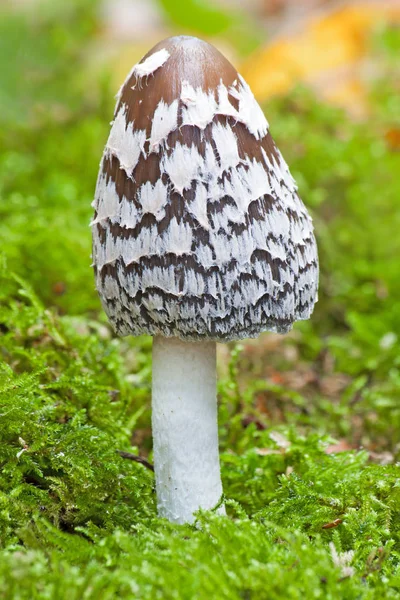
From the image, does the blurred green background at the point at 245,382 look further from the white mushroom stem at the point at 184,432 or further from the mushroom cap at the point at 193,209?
the mushroom cap at the point at 193,209

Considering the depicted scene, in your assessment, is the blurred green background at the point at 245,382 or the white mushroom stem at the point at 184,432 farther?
the white mushroom stem at the point at 184,432

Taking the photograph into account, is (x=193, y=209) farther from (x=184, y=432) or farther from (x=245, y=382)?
(x=245, y=382)

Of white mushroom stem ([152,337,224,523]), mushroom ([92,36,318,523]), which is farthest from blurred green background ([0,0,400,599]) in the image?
mushroom ([92,36,318,523])

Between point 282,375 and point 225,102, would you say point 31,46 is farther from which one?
point 225,102

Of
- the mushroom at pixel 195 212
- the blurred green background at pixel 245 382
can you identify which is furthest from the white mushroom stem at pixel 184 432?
the mushroom at pixel 195 212

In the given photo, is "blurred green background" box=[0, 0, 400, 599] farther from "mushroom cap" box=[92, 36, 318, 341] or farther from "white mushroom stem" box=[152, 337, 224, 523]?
"mushroom cap" box=[92, 36, 318, 341]

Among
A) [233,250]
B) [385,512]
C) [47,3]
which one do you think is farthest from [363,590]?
[47,3]
